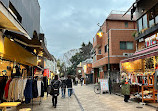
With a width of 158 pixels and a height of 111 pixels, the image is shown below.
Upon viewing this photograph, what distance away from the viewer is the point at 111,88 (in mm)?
16828

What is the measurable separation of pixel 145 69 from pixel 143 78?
3954mm

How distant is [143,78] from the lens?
12016 millimetres

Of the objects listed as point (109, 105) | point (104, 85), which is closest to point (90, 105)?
point (109, 105)

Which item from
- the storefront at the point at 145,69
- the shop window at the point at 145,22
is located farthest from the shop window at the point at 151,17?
the storefront at the point at 145,69

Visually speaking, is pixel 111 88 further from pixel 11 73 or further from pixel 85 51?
pixel 85 51

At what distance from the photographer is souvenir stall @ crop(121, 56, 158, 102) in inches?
411

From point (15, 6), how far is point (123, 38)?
52.8 ft

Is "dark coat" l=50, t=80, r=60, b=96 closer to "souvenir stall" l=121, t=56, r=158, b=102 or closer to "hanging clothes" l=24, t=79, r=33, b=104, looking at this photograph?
"hanging clothes" l=24, t=79, r=33, b=104

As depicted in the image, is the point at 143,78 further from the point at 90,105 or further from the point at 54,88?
the point at 54,88

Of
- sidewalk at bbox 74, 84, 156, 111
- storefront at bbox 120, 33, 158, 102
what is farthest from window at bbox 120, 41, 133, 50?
sidewalk at bbox 74, 84, 156, 111

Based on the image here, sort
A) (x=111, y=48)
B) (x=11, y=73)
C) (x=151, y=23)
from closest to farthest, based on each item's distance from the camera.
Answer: (x=11, y=73) → (x=151, y=23) → (x=111, y=48)

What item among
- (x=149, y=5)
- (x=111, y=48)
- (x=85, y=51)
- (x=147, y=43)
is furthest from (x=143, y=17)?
(x=85, y=51)

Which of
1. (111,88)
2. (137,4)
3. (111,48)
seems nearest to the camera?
(111,88)

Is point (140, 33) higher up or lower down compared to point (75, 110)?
higher up
